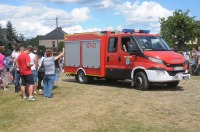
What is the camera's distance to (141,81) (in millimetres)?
13508

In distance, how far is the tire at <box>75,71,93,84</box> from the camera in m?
16.5

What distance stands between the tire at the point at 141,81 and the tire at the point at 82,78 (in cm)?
327

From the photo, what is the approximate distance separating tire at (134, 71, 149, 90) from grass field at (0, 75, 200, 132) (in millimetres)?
319

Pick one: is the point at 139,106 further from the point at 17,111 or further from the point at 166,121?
the point at 17,111

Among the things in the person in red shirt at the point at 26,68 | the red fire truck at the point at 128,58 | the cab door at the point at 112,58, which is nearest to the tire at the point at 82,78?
the red fire truck at the point at 128,58

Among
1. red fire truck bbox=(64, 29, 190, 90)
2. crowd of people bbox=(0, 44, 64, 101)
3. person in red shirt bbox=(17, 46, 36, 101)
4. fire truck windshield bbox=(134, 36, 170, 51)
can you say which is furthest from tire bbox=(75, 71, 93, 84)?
person in red shirt bbox=(17, 46, 36, 101)

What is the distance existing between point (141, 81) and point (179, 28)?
4061 cm

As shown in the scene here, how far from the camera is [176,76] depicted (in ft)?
43.3

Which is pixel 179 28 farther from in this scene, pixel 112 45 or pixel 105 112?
pixel 105 112

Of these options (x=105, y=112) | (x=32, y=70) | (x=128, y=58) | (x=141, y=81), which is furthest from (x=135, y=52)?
(x=105, y=112)

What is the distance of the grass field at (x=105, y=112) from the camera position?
26.1 feet

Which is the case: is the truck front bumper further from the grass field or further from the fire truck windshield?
the fire truck windshield

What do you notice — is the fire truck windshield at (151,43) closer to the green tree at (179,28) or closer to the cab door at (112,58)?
the cab door at (112,58)

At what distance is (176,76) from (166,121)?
16.8ft
